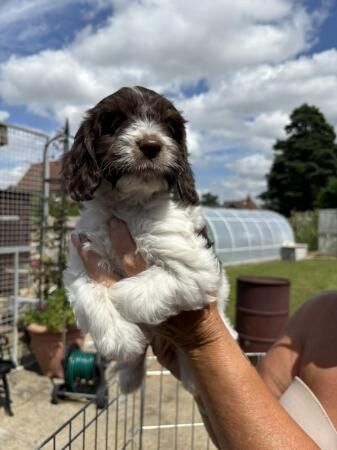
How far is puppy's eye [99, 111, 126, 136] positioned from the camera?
7.79ft

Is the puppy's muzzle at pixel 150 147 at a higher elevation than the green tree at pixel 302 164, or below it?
below

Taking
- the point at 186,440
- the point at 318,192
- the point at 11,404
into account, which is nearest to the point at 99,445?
the point at 186,440

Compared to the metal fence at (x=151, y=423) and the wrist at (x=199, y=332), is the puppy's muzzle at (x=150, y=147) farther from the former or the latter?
the metal fence at (x=151, y=423)

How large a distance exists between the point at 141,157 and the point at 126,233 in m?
0.39

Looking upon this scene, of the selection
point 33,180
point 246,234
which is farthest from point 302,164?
point 33,180

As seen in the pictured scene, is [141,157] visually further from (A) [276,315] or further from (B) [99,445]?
(A) [276,315]

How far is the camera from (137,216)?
7.59 feet

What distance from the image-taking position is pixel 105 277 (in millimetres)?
2301

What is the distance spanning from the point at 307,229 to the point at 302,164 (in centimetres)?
2242

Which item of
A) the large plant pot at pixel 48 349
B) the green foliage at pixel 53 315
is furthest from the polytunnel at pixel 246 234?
the large plant pot at pixel 48 349

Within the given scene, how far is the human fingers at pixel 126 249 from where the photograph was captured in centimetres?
220

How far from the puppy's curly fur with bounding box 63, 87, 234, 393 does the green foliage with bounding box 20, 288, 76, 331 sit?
15.7 ft

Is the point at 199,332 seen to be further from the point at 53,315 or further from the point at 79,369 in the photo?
the point at 53,315

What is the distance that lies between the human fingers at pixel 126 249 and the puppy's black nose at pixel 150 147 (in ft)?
1.24
